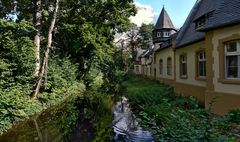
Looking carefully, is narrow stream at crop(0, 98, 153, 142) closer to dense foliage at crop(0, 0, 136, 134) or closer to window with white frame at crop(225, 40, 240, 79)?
dense foliage at crop(0, 0, 136, 134)

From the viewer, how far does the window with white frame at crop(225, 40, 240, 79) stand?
12.6 meters

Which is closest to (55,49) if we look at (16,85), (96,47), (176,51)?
(96,47)

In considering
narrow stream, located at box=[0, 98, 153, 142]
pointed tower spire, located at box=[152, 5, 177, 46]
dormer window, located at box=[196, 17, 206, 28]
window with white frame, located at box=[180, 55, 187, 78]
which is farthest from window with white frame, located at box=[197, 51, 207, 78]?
pointed tower spire, located at box=[152, 5, 177, 46]

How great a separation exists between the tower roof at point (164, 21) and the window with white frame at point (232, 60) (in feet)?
105

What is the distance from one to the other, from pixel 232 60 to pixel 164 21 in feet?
110

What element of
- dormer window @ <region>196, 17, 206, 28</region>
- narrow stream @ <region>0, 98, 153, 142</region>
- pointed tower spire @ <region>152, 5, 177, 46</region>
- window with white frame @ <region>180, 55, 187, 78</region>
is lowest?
narrow stream @ <region>0, 98, 153, 142</region>

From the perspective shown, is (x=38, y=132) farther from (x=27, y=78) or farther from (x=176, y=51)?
(x=176, y=51)

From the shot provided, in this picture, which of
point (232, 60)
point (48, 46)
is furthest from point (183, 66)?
point (232, 60)

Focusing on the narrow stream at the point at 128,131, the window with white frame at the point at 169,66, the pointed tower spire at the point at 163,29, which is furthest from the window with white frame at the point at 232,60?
the pointed tower spire at the point at 163,29

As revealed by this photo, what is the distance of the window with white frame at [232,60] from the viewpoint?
12.6 m

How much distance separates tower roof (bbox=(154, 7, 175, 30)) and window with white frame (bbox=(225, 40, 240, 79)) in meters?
32.0

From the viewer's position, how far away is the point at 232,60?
13.0 meters

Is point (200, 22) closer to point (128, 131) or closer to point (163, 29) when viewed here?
point (128, 131)

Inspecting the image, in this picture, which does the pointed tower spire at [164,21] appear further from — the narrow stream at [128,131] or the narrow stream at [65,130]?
the narrow stream at [128,131]
